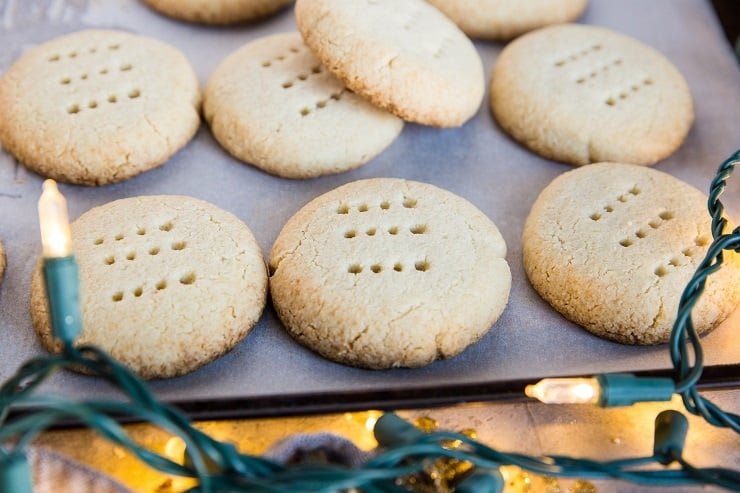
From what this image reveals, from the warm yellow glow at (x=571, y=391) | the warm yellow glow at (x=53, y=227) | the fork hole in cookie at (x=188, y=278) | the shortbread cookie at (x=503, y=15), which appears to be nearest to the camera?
the warm yellow glow at (x=53, y=227)

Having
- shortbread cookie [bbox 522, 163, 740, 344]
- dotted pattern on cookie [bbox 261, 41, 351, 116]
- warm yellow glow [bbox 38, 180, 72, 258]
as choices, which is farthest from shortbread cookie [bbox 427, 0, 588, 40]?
warm yellow glow [bbox 38, 180, 72, 258]

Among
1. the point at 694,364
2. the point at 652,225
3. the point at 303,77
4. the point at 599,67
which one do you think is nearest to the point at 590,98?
the point at 599,67

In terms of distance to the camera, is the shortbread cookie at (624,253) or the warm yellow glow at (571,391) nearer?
the warm yellow glow at (571,391)

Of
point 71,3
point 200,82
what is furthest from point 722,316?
point 71,3

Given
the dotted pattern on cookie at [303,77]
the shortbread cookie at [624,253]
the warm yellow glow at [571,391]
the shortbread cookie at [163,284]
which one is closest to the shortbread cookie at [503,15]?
the dotted pattern on cookie at [303,77]

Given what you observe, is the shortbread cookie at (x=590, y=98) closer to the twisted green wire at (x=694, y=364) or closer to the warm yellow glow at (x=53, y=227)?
the twisted green wire at (x=694, y=364)

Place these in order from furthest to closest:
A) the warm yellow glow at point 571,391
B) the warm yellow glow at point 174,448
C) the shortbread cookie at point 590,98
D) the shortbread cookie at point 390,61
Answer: the shortbread cookie at point 590,98, the shortbread cookie at point 390,61, the warm yellow glow at point 174,448, the warm yellow glow at point 571,391

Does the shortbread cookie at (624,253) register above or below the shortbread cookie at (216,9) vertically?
below

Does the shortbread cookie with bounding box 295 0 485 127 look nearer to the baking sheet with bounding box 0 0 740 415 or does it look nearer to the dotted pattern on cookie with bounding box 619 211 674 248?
the baking sheet with bounding box 0 0 740 415
